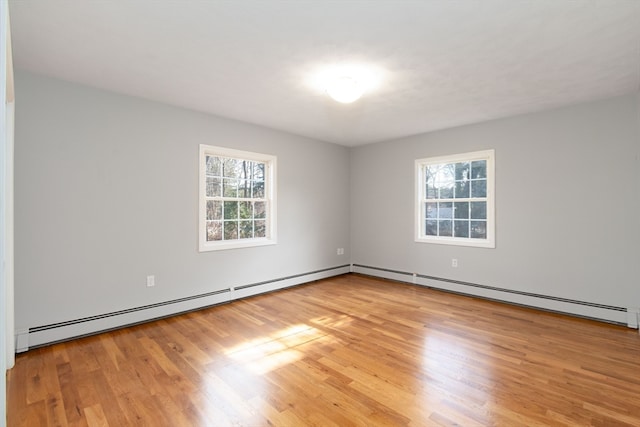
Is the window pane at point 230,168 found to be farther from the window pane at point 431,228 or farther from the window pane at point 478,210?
the window pane at point 478,210

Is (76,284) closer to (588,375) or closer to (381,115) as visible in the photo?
(381,115)

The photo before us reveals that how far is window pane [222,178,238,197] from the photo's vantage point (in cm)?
443

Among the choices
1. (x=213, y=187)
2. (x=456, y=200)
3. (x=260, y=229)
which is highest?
(x=213, y=187)

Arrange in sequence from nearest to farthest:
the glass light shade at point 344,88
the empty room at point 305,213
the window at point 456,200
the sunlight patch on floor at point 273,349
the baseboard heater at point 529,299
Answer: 1. the empty room at point 305,213
2. the sunlight patch on floor at point 273,349
3. the glass light shade at point 344,88
4. the baseboard heater at point 529,299
5. the window at point 456,200

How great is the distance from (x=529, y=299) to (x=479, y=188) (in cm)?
165

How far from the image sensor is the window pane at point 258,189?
4805 mm

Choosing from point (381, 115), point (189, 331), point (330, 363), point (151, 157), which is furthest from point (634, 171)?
point (151, 157)

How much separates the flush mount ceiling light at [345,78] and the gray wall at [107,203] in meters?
1.84

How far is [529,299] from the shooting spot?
411cm

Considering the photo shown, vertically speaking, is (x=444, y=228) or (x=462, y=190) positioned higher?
(x=462, y=190)

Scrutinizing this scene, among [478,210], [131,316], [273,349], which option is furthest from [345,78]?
[131,316]

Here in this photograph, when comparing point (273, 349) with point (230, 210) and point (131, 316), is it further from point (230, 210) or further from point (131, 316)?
point (230, 210)

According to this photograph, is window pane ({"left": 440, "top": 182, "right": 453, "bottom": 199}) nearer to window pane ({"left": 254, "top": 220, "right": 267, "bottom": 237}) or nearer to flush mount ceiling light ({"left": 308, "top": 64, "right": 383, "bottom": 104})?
flush mount ceiling light ({"left": 308, "top": 64, "right": 383, "bottom": 104})

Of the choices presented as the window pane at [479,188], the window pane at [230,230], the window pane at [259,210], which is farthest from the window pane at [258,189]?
the window pane at [479,188]
